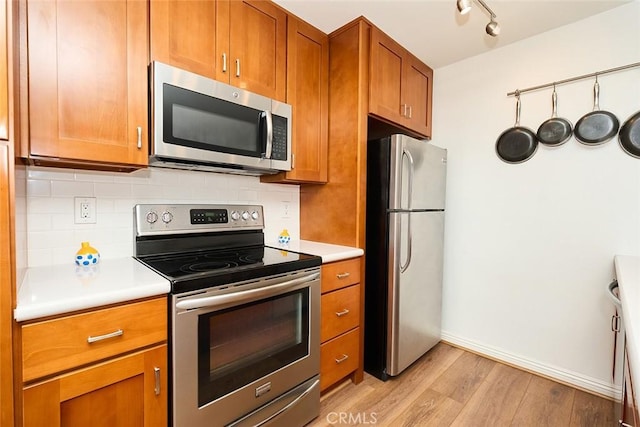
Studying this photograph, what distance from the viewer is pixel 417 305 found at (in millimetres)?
2191

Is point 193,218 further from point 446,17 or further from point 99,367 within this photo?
point 446,17

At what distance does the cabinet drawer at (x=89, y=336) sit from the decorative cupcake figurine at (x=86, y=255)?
0.53m

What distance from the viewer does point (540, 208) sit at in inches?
84.0

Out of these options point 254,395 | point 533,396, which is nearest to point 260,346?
point 254,395

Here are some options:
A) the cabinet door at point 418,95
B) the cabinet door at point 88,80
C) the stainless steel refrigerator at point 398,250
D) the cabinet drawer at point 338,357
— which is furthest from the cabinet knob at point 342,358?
the cabinet door at point 418,95

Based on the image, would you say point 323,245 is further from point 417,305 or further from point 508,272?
point 508,272

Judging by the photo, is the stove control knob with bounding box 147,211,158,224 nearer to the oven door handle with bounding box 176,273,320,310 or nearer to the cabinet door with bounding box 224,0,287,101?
the oven door handle with bounding box 176,273,320,310

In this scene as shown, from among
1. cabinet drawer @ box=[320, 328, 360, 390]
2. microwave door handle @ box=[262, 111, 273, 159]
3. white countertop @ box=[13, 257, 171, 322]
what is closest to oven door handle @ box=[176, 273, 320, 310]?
white countertop @ box=[13, 257, 171, 322]

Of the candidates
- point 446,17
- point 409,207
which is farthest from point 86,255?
point 446,17

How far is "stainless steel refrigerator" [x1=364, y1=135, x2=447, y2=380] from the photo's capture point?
2.01 meters

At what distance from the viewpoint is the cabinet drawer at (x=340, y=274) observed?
1.77m

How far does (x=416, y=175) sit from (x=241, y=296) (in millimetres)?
1439

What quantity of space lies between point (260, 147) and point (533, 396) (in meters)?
2.29

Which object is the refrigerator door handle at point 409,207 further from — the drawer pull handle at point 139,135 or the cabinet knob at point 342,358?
the drawer pull handle at point 139,135
